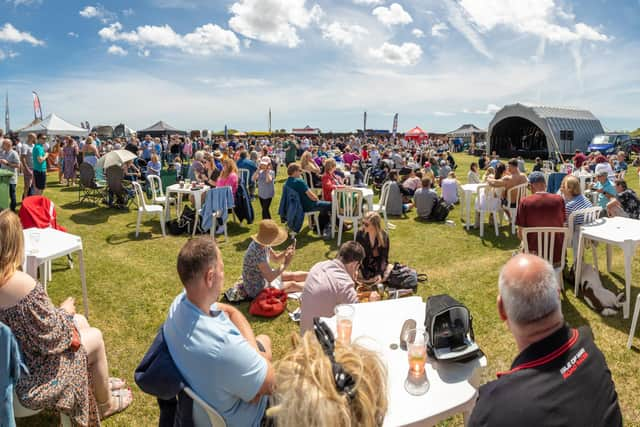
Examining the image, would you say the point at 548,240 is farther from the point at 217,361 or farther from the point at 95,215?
the point at 95,215

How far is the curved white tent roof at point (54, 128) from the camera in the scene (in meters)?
20.4

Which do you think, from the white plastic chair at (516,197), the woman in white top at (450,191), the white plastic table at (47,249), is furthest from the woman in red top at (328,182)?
the white plastic table at (47,249)

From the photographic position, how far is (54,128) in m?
20.6

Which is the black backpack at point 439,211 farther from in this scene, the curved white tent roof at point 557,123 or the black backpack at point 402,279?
the curved white tent roof at point 557,123

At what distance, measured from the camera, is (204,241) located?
194 cm

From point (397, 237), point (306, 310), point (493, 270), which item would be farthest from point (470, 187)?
point (306, 310)

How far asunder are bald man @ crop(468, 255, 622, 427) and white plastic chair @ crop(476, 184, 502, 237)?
6203 millimetres

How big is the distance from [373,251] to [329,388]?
3.54 meters

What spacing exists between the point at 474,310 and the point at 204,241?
3411 millimetres

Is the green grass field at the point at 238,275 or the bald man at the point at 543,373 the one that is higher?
the bald man at the point at 543,373

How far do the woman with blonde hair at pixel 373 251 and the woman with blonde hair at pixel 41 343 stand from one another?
3.13 meters

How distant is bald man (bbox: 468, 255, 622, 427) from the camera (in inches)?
48.1

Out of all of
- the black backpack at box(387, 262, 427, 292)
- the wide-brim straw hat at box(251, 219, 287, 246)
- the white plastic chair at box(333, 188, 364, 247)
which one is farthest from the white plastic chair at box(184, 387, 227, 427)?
the white plastic chair at box(333, 188, 364, 247)

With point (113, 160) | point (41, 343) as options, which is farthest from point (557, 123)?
point (41, 343)
